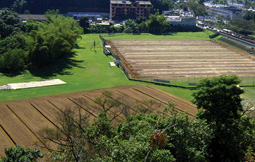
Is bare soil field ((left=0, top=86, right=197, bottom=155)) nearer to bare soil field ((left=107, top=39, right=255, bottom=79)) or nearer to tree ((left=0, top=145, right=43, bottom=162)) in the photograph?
tree ((left=0, top=145, right=43, bottom=162))

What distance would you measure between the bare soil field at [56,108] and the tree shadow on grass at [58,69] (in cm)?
1266

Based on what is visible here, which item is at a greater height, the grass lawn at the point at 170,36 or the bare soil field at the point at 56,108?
the grass lawn at the point at 170,36

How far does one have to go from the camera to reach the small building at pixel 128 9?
123 meters

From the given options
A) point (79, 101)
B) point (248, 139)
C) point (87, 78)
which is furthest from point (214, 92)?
point (87, 78)

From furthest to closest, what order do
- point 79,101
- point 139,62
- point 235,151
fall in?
1. point 139,62
2. point 79,101
3. point 235,151

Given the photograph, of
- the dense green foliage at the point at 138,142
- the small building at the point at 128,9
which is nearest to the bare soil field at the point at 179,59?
the dense green foliage at the point at 138,142

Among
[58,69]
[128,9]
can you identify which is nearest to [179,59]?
[58,69]

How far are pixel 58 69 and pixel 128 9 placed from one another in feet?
240

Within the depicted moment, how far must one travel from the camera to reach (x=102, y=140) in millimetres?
21406

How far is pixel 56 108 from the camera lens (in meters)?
38.9

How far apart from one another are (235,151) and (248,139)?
2516 mm

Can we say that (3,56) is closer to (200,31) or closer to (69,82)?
(69,82)

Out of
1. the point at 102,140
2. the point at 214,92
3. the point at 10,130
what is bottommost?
the point at 10,130

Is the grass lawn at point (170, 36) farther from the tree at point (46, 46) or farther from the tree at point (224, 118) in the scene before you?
the tree at point (224, 118)
